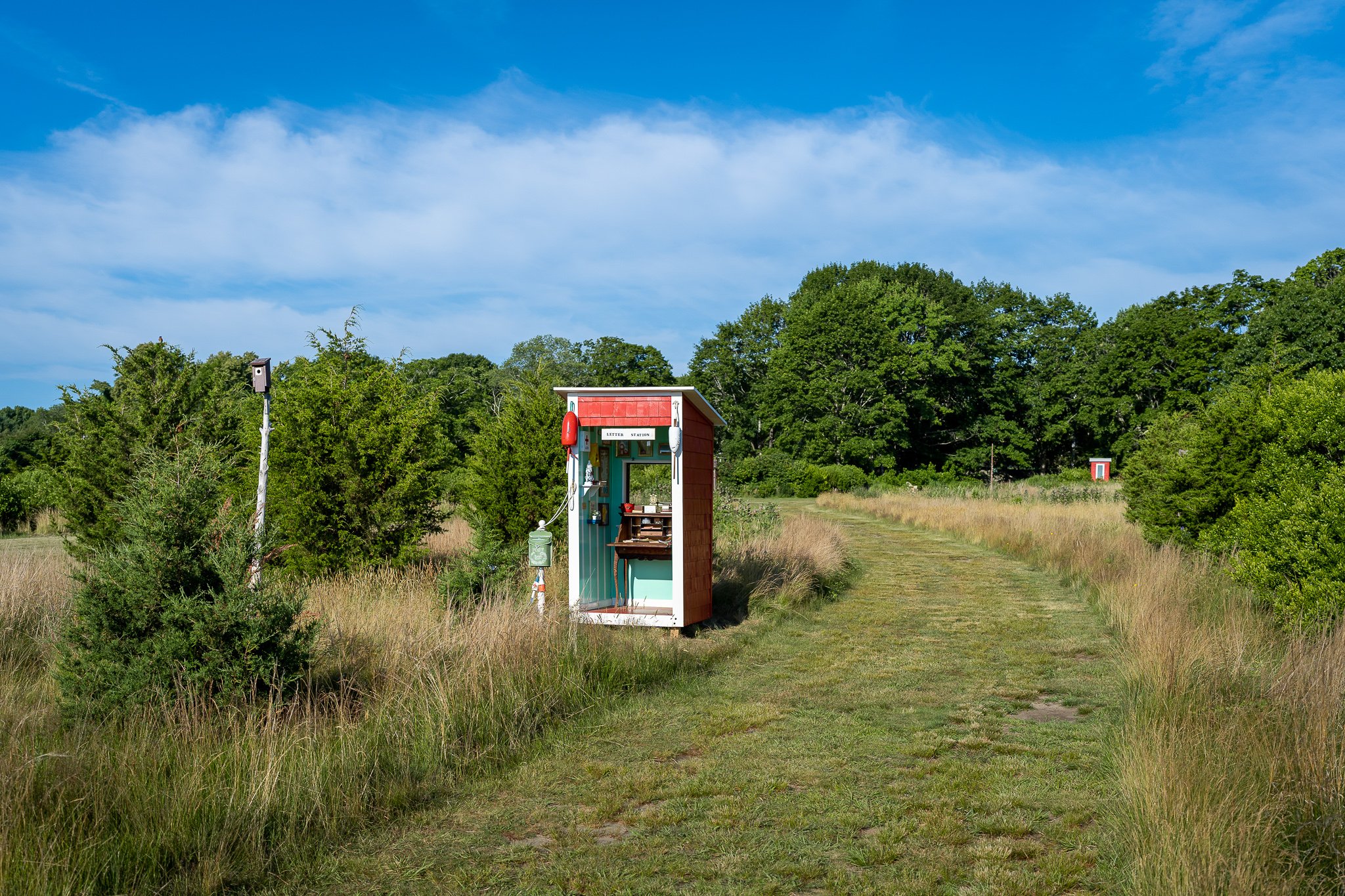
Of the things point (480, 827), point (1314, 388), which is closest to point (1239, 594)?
point (1314, 388)

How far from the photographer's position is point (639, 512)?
10758 mm

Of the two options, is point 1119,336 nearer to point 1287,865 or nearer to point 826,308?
point 826,308

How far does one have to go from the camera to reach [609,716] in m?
6.78

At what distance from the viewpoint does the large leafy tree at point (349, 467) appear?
11.8 meters

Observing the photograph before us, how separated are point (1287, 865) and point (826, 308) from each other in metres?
50.1

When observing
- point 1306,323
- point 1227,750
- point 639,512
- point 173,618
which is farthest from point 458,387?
point 1227,750

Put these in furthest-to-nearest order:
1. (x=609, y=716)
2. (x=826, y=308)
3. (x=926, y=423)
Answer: (x=926, y=423), (x=826, y=308), (x=609, y=716)

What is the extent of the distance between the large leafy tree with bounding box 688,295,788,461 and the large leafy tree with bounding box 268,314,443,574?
4719cm

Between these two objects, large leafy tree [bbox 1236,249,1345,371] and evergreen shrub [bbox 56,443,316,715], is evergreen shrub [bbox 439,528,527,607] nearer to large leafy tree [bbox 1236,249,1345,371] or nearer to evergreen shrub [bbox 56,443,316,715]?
evergreen shrub [bbox 56,443,316,715]

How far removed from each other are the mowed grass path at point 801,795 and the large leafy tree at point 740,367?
5039 centimetres

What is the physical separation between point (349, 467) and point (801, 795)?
855 cm

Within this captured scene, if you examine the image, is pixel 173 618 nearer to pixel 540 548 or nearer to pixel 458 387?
pixel 540 548

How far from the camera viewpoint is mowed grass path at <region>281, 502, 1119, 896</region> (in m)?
4.19

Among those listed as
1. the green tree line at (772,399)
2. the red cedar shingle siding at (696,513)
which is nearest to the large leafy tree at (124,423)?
the green tree line at (772,399)
